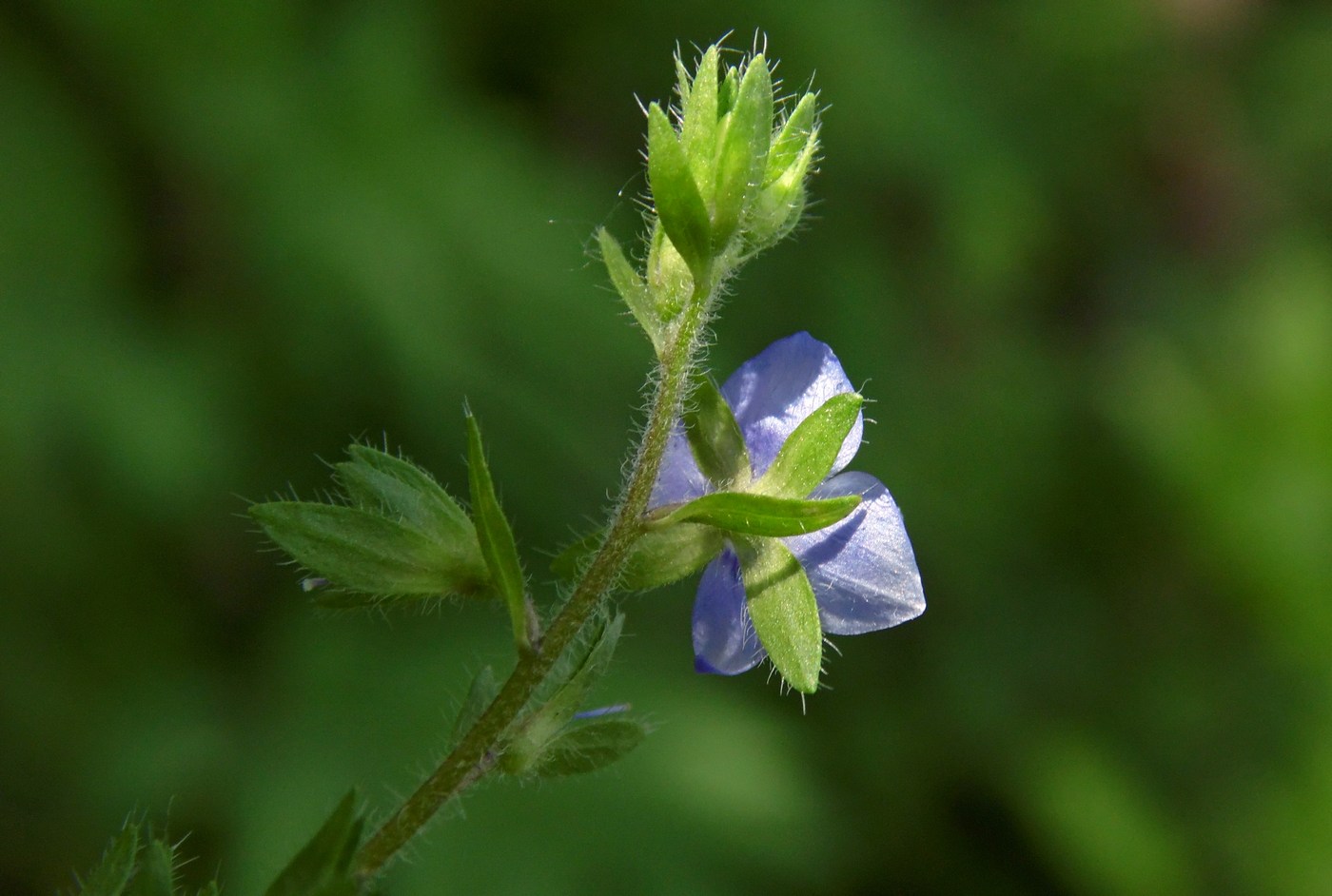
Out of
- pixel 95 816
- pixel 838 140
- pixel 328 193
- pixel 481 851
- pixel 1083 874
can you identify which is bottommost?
pixel 95 816

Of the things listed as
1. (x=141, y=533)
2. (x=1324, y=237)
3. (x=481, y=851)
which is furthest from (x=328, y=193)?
(x=1324, y=237)

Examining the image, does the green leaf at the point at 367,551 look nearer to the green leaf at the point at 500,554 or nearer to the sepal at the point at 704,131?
the green leaf at the point at 500,554

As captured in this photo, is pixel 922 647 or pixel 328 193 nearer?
pixel 328 193

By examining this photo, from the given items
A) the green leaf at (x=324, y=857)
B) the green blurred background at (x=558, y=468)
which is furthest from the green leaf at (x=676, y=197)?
the green blurred background at (x=558, y=468)

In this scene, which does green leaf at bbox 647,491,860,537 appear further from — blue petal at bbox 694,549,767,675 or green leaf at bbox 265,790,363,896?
green leaf at bbox 265,790,363,896

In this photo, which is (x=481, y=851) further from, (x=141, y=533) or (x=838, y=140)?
(x=838, y=140)

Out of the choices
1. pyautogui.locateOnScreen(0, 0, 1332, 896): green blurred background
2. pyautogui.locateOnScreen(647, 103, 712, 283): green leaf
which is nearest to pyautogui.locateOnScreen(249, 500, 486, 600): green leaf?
pyautogui.locateOnScreen(647, 103, 712, 283): green leaf
